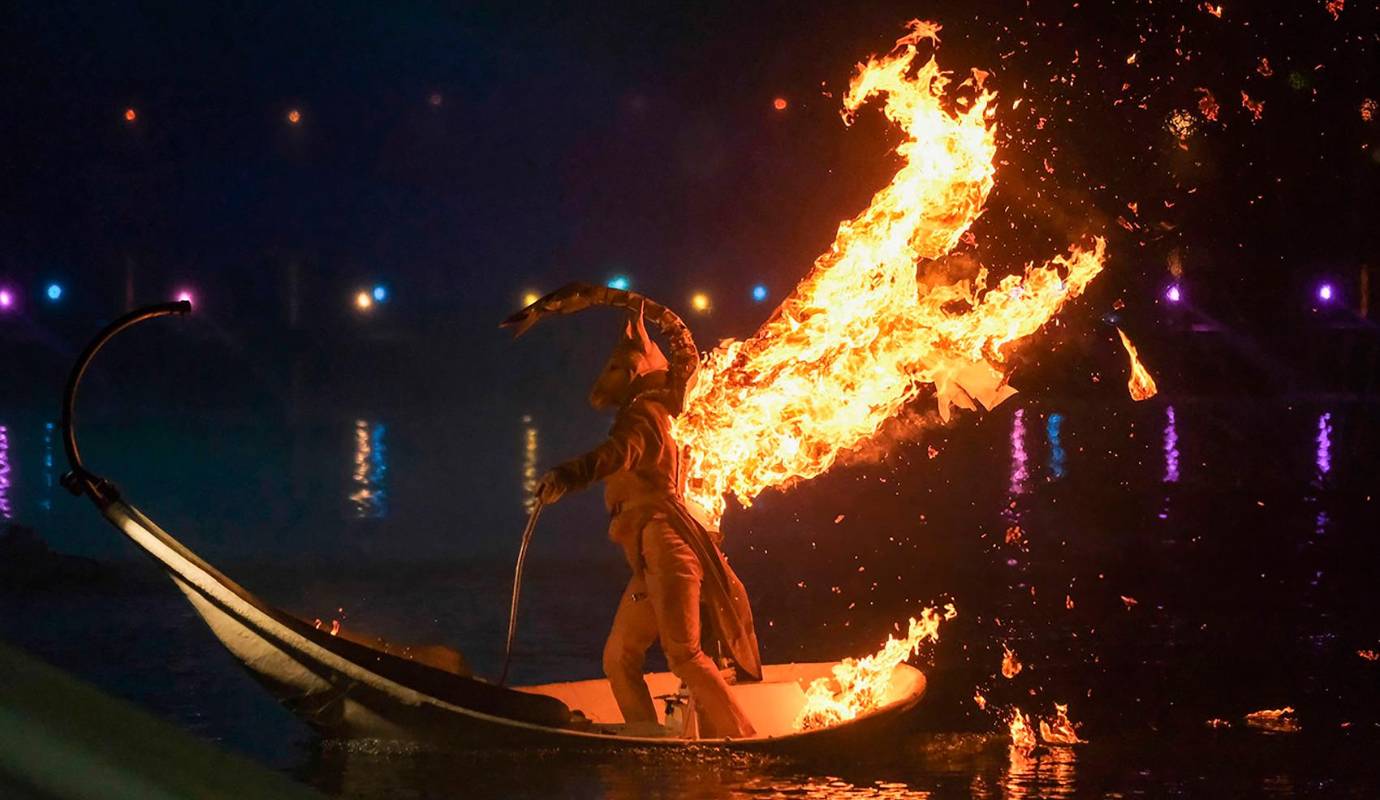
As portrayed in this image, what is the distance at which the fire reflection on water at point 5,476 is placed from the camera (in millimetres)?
17328

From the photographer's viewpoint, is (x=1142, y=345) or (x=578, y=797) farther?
(x=1142, y=345)

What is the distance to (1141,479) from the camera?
2230cm

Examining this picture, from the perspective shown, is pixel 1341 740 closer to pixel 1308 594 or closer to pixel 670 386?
pixel 670 386

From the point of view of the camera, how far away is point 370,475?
22000mm

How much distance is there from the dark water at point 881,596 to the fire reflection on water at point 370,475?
13 cm

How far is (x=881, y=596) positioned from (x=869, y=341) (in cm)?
573

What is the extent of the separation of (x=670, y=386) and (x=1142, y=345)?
38456 millimetres

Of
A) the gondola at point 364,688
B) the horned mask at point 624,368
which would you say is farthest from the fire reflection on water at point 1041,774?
the horned mask at point 624,368

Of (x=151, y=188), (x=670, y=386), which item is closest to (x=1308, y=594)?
(x=670, y=386)

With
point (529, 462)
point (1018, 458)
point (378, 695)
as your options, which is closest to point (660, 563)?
point (378, 695)

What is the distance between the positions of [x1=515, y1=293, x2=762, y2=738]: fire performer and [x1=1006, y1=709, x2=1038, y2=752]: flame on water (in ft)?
4.99

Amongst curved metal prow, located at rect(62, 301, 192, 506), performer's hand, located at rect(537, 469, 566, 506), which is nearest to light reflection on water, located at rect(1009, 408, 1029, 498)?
performer's hand, located at rect(537, 469, 566, 506)

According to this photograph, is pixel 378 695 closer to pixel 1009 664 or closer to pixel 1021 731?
pixel 1021 731

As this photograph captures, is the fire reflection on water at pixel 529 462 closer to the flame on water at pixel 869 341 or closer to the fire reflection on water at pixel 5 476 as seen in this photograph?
the fire reflection on water at pixel 5 476
